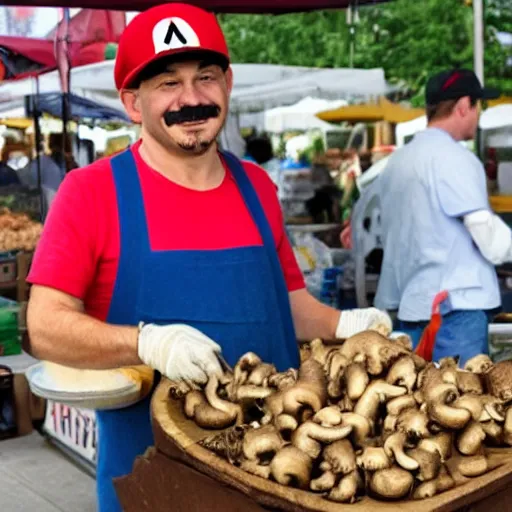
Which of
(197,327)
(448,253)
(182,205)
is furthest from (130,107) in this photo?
(448,253)

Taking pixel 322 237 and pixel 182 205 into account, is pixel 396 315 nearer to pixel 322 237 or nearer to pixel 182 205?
pixel 322 237

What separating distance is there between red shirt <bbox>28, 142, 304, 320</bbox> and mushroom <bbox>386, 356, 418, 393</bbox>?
2.03ft

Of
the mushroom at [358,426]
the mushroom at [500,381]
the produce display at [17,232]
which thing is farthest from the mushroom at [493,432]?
the produce display at [17,232]

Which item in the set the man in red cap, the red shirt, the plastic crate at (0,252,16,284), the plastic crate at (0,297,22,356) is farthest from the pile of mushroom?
the plastic crate at (0,252,16,284)

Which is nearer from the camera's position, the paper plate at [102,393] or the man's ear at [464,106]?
the paper plate at [102,393]

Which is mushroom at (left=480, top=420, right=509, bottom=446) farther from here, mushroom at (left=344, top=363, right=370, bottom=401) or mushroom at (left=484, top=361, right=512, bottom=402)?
mushroom at (left=344, top=363, right=370, bottom=401)

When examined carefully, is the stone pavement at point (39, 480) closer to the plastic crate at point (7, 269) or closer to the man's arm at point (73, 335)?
the plastic crate at point (7, 269)

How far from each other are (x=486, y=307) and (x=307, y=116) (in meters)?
4.56

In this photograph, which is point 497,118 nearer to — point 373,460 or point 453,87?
point 453,87

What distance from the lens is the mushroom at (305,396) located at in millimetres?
2096

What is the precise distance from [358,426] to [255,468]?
228mm

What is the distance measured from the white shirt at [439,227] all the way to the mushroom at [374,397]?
2862 mm

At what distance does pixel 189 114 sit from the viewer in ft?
8.50

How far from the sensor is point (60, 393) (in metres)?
2.52
